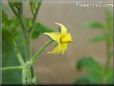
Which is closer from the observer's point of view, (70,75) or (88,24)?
(88,24)

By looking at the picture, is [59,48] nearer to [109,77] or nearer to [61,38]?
[61,38]

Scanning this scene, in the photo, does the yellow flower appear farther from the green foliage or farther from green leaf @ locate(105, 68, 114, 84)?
green leaf @ locate(105, 68, 114, 84)

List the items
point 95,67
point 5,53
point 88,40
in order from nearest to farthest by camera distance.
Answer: point 5,53, point 95,67, point 88,40

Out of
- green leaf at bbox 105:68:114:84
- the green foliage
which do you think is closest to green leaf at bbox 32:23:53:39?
the green foliage

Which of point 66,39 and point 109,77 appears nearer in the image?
point 66,39

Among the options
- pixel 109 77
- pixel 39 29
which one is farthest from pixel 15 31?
pixel 109 77

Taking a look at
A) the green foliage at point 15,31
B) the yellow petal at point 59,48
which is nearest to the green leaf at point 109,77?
the green foliage at point 15,31

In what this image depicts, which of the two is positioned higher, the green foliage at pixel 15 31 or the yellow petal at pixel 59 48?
the green foliage at pixel 15 31

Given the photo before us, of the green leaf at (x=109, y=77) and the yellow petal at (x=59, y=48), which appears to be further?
the green leaf at (x=109, y=77)

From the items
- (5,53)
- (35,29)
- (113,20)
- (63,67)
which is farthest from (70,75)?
(35,29)

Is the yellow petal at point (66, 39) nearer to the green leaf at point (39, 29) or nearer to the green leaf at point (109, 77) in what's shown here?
the green leaf at point (39, 29)

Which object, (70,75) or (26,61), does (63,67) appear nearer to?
(70,75)
